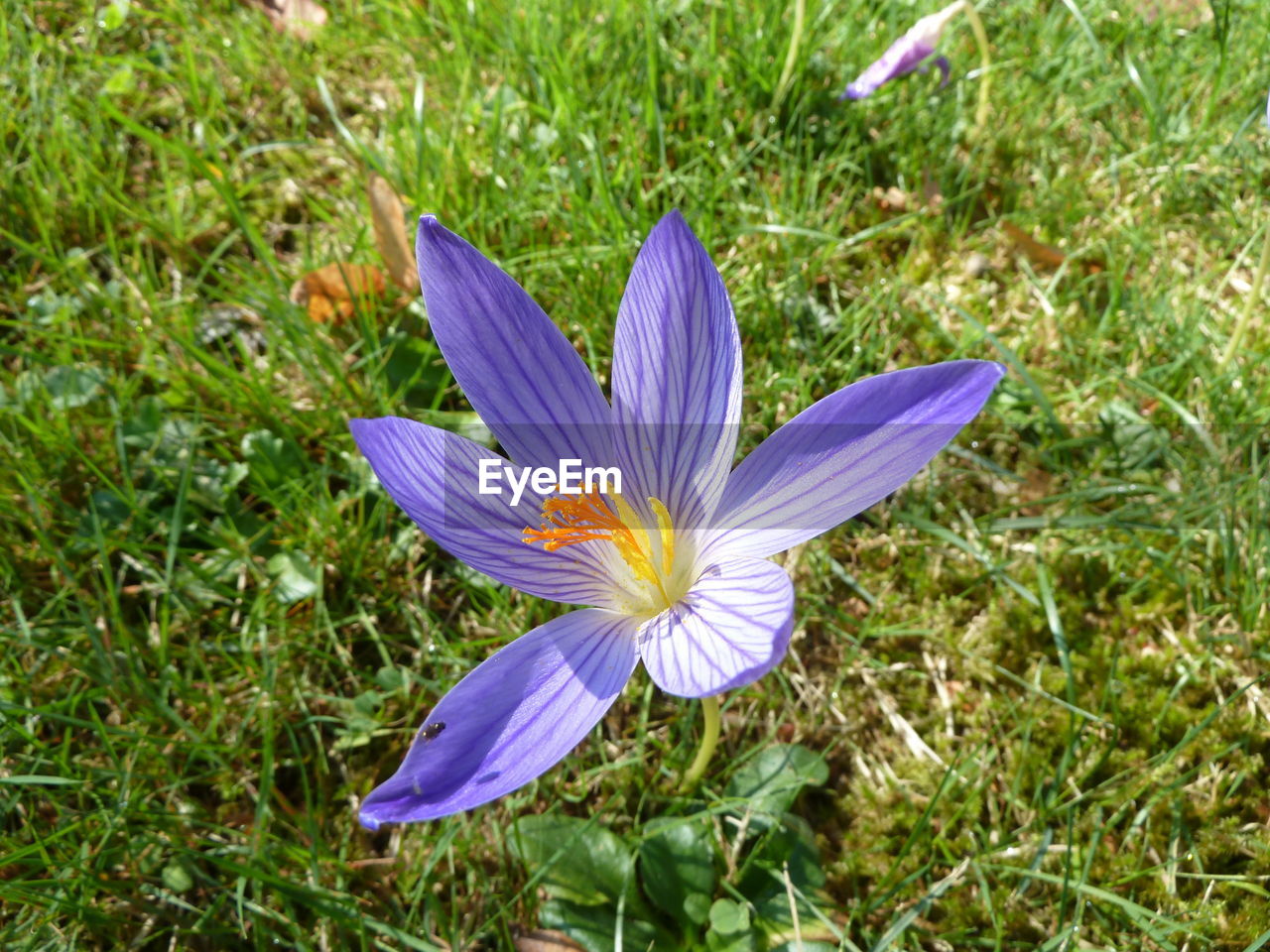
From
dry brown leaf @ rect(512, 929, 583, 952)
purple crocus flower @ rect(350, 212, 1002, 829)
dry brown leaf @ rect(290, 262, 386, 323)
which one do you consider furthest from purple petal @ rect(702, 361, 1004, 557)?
dry brown leaf @ rect(290, 262, 386, 323)

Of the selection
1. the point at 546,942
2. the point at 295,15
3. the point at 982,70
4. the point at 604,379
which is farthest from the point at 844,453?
the point at 295,15

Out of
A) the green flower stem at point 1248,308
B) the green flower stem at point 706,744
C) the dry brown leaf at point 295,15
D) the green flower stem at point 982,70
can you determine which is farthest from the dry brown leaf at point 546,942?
the dry brown leaf at point 295,15

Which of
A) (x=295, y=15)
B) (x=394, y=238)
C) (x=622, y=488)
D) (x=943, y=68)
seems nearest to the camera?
(x=622, y=488)

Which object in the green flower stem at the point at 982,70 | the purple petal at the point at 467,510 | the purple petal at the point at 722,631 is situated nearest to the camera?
the purple petal at the point at 722,631

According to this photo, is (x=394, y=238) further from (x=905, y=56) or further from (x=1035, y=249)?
(x=1035, y=249)

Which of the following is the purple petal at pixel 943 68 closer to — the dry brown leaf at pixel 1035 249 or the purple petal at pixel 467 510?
the dry brown leaf at pixel 1035 249

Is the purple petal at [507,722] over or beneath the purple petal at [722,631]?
beneath

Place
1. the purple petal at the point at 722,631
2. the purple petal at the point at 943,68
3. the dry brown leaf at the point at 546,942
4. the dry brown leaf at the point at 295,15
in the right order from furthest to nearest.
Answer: the dry brown leaf at the point at 295,15 → the purple petal at the point at 943,68 → the dry brown leaf at the point at 546,942 → the purple petal at the point at 722,631

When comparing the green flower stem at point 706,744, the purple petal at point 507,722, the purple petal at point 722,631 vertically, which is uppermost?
the purple petal at point 722,631
